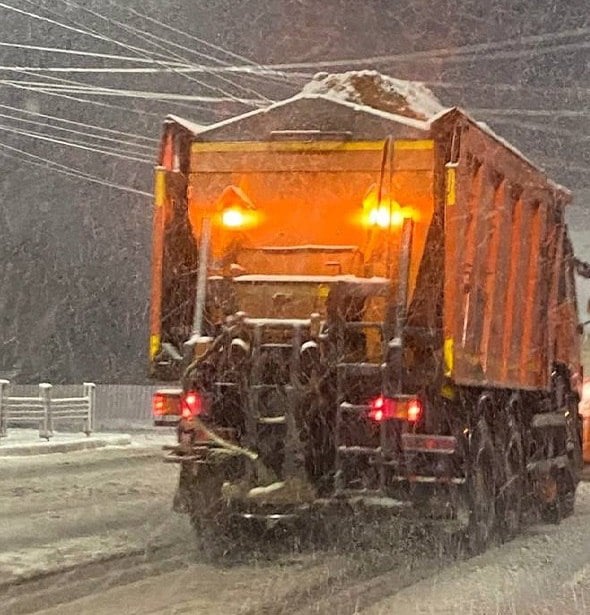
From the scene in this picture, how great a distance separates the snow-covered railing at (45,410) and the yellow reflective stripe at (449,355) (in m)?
15.1

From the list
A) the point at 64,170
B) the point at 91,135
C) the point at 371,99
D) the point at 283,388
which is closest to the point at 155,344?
the point at 283,388

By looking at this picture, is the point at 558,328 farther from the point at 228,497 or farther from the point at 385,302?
the point at 228,497

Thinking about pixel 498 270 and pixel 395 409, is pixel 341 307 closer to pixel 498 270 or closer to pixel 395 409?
pixel 395 409

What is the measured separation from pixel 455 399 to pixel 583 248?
6.95 meters

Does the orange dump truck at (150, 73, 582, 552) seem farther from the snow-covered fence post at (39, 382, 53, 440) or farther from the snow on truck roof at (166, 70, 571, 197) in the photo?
the snow-covered fence post at (39, 382, 53, 440)

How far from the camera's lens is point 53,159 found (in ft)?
125

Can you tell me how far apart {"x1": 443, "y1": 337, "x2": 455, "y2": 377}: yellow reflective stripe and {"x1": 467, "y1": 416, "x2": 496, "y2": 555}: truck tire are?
95cm

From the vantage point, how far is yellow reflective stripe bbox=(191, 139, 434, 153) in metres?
11.1

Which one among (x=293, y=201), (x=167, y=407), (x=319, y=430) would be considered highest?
(x=293, y=201)

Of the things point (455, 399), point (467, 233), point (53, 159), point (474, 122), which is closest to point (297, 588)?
point (455, 399)

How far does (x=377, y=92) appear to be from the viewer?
39.7 ft

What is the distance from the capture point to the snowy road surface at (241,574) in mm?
8484

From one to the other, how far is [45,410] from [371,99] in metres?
14.2

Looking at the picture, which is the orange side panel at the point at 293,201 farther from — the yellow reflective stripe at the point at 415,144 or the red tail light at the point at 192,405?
the red tail light at the point at 192,405
